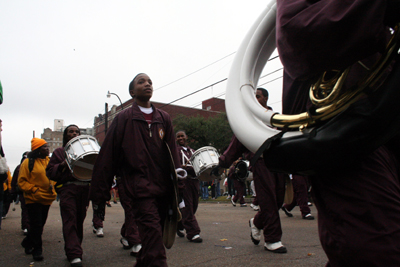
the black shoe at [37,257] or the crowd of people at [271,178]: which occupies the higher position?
the crowd of people at [271,178]

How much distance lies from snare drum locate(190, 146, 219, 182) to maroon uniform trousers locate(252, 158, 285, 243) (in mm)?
1690

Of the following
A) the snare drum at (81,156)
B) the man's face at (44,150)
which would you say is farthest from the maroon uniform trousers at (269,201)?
the man's face at (44,150)

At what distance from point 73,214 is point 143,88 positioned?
206 cm

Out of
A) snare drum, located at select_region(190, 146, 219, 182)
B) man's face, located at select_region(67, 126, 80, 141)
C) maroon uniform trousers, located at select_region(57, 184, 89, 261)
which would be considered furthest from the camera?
snare drum, located at select_region(190, 146, 219, 182)

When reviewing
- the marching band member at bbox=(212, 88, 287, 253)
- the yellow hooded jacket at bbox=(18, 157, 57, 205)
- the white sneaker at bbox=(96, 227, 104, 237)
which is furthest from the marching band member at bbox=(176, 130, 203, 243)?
the yellow hooded jacket at bbox=(18, 157, 57, 205)

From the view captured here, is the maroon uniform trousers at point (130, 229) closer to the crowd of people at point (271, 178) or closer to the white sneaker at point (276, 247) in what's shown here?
the crowd of people at point (271, 178)

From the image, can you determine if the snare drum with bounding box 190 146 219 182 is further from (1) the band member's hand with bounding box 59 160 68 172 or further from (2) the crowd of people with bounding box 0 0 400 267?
(1) the band member's hand with bounding box 59 160 68 172

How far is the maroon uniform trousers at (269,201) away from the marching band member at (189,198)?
1277 millimetres

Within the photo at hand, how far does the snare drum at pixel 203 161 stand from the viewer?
653 centimetres

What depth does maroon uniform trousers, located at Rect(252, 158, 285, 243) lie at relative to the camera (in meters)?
4.61

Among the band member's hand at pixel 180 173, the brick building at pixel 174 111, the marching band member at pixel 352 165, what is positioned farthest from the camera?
the brick building at pixel 174 111

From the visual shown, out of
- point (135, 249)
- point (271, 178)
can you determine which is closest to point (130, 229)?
point (135, 249)

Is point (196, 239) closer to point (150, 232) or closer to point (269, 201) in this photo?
point (269, 201)

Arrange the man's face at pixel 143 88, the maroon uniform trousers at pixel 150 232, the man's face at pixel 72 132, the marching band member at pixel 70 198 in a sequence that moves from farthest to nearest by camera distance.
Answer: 1. the man's face at pixel 72 132
2. the marching band member at pixel 70 198
3. the man's face at pixel 143 88
4. the maroon uniform trousers at pixel 150 232
